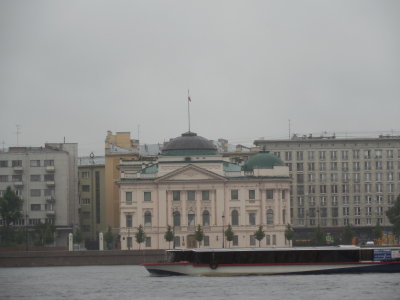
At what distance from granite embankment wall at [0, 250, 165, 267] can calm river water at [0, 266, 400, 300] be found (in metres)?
28.8

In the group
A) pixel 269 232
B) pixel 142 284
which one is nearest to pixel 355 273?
pixel 142 284

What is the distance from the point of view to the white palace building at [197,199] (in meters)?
196

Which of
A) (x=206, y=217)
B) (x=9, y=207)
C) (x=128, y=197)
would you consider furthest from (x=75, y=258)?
(x=206, y=217)

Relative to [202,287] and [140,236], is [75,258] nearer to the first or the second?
[140,236]

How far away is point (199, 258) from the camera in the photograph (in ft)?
427

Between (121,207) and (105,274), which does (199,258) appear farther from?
(121,207)

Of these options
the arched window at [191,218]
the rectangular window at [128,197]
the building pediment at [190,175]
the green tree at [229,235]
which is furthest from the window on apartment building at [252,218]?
the rectangular window at [128,197]

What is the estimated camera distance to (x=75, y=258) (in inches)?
6604

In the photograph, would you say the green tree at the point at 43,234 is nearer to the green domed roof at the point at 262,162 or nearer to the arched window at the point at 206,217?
the arched window at the point at 206,217

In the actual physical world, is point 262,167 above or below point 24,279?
above

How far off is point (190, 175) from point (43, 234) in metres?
21.1

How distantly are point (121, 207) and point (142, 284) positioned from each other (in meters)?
75.4

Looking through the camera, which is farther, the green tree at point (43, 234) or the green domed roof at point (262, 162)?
the green domed roof at point (262, 162)

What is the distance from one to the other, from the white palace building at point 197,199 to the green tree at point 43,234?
1036 cm
